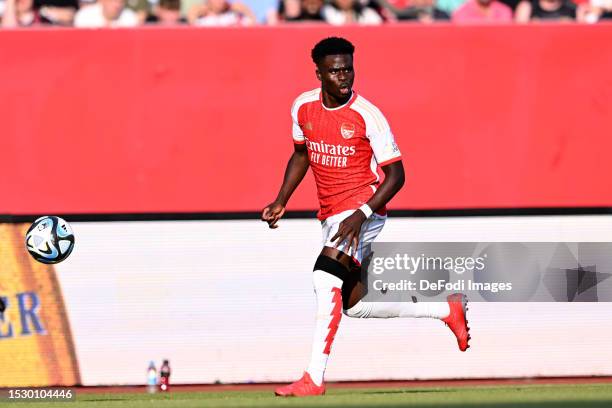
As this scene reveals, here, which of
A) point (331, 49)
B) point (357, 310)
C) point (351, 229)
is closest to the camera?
point (351, 229)

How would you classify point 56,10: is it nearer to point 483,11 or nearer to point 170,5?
point 170,5

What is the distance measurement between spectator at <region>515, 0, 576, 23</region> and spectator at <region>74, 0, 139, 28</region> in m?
3.65

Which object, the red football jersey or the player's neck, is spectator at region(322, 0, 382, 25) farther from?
the player's neck

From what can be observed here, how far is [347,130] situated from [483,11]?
169 inches

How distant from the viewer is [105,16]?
1099 centimetres

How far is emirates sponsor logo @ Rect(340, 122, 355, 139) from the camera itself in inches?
291

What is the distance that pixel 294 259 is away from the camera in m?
11.1

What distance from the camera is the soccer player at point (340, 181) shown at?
7.22 meters

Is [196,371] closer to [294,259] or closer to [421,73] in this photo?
[294,259]

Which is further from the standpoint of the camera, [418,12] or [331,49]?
[418,12]

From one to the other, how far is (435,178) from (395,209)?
1.54ft

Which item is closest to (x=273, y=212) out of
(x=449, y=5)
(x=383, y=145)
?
(x=383, y=145)

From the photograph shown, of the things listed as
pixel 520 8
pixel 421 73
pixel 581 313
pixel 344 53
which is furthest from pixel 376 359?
pixel 344 53

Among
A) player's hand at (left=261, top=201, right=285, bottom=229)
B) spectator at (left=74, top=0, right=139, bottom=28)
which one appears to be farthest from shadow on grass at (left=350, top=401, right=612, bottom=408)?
spectator at (left=74, top=0, right=139, bottom=28)
